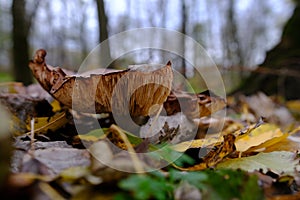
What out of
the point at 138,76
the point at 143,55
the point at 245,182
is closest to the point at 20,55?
the point at 143,55

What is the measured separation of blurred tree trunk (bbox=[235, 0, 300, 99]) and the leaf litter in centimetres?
248

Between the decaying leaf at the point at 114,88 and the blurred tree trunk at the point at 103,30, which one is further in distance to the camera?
the blurred tree trunk at the point at 103,30

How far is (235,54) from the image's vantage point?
995 cm

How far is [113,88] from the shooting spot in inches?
26.3

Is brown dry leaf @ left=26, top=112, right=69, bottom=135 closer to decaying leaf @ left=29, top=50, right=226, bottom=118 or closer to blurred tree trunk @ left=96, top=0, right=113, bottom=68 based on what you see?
decaying leaf @ left=29, top=50, right=226, bottom=118

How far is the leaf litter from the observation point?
40cm

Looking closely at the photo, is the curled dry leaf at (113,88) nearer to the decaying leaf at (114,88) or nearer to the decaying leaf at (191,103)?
the decaying leaf at (114,88)

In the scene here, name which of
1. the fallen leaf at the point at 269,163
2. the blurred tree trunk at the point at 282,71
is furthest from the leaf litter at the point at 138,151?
the blurred tree trunk at the point at 282,71

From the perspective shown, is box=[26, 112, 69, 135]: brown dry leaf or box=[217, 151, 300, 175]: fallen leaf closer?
box=[217, 151, 300, 175]: fallen leaf

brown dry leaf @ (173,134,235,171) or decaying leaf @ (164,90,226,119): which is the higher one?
decaying leaf @ (164,90,226,119)

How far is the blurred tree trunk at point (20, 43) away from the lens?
4.00m

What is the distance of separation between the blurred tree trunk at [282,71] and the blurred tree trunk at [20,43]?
2996mm

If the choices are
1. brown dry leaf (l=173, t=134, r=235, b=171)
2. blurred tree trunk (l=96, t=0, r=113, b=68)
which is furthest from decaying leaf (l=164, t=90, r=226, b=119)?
blurred tree trunk (l=96, t=0, r=113, b=68)

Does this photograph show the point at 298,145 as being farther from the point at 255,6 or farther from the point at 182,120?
the point at 255,6
